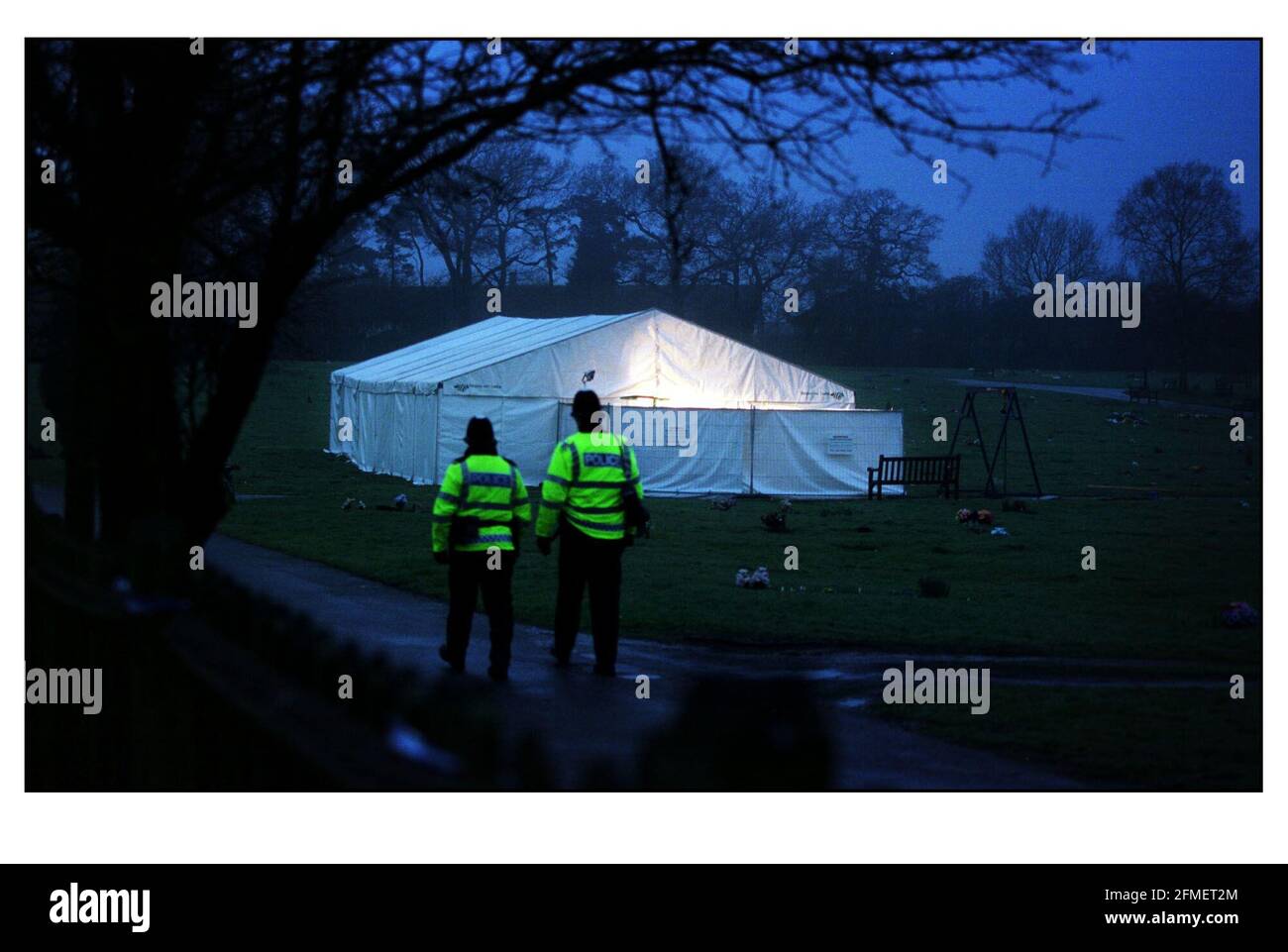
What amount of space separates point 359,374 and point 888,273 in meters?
17.2

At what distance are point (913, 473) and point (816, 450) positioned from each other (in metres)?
2.00

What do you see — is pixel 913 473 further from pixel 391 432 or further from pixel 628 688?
pixel 628 688

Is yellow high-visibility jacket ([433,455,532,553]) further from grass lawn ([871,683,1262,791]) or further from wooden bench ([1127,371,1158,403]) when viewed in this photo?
wooden bench ([1127,371,1158,403])

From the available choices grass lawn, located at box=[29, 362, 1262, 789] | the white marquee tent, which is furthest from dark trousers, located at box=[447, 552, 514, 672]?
the white marquee tent

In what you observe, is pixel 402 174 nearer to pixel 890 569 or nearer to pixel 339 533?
pixel 890 569

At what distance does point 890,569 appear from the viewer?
1778cm

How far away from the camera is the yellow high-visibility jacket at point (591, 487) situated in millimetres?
10539

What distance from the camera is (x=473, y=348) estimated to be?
33.4 m

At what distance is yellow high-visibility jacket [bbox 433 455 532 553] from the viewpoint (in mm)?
10289

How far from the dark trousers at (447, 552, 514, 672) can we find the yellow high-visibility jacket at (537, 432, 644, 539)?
49cm

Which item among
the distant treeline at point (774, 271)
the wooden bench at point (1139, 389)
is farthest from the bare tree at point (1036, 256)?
the wooden bench at point (1139, 389)

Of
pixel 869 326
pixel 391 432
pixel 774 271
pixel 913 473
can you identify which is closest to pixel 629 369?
pixel 869 326

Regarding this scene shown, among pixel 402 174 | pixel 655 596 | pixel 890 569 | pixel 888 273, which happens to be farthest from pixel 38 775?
pixel 888 273
